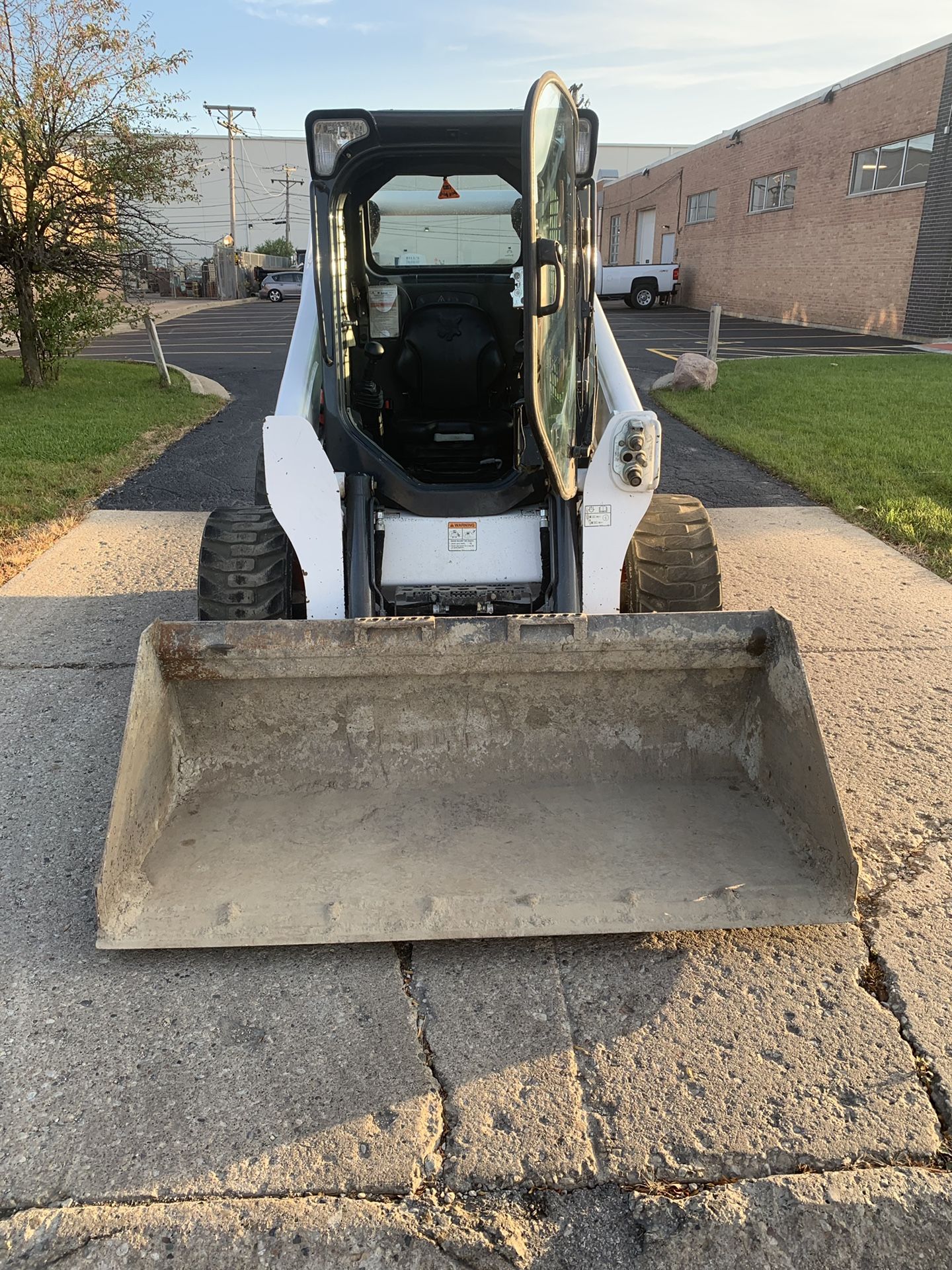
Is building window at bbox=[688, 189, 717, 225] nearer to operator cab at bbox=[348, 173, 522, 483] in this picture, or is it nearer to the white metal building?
operator cab at bbox=[348, 173, 522, 483]

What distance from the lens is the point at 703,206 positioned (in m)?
31.5

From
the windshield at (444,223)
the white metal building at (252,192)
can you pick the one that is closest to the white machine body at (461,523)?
the windshield at (444,223)

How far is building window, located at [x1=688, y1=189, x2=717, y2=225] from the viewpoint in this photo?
1196 inches

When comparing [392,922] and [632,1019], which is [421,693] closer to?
[392,922]

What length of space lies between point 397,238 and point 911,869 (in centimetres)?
408

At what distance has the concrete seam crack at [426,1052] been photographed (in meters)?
2.18

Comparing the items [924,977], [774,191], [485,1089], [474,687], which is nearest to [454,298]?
[474,687]

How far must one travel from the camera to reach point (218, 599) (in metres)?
3.90

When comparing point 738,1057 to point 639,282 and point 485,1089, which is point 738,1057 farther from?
point 639,282

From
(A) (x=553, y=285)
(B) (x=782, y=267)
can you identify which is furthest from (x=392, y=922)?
(B) (x=782, y=267)

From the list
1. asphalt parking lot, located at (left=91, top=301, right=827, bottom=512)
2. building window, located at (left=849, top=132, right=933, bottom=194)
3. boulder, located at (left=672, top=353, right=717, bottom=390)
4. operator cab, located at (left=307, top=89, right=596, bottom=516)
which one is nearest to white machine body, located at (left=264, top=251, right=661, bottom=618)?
operator cab, located at (left=307, top=89, right=596, bottom=516)

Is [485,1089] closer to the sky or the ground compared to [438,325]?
closer to the ground

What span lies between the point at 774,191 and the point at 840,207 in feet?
13.7

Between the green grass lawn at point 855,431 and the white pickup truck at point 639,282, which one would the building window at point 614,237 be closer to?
the white pickup truck at point 639,282
